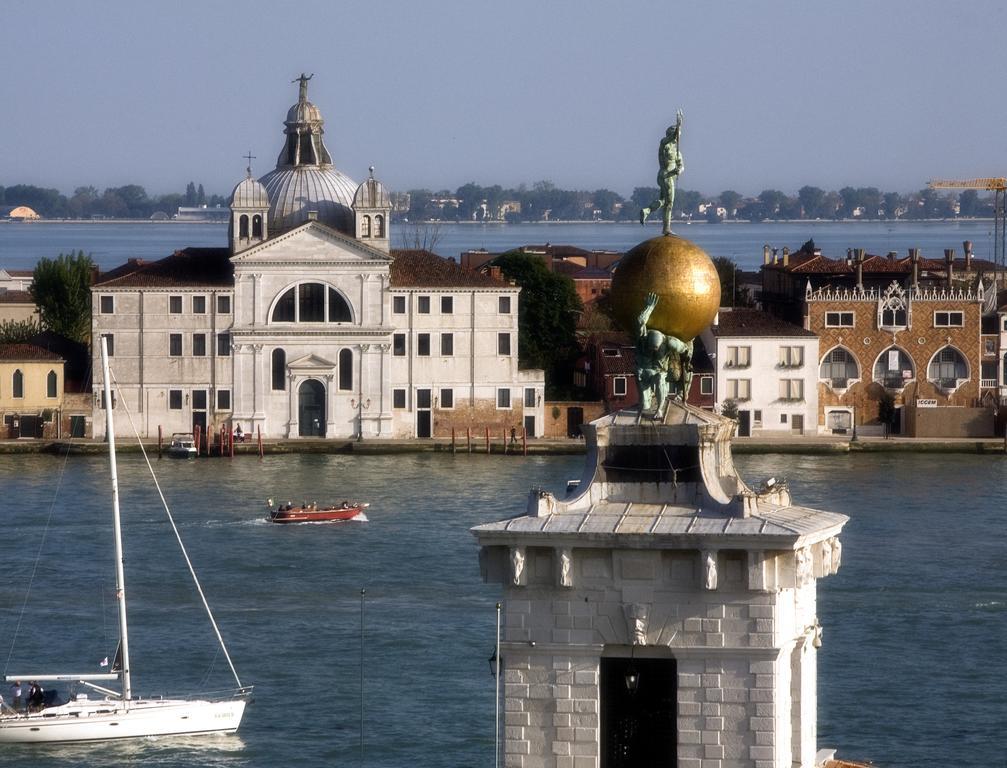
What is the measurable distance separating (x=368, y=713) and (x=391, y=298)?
2548 centimetres

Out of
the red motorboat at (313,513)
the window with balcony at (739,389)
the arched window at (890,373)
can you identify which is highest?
the arched window at (890,373)

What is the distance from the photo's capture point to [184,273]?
50906 mm

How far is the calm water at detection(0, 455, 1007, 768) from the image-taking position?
24.5m

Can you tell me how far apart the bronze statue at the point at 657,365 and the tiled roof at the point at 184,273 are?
41476 mm

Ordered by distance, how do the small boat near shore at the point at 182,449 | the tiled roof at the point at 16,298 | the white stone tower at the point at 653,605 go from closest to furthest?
the white stone tower at the point at 653,605, the small boat near shore at the point at 182,449, the tiled roof at the point at 16,298

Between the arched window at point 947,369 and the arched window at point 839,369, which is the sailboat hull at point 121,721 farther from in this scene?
the arched window at point 947,369

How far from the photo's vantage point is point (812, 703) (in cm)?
874

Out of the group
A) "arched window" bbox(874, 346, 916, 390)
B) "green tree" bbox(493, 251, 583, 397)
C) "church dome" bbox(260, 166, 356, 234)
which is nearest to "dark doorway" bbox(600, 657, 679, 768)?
"arched window" bbox(874, 346, 916, 390)

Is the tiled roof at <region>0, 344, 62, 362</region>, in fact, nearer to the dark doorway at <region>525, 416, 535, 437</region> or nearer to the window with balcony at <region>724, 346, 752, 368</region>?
the dark doorway at <region>525, 416, 535, 437</region>

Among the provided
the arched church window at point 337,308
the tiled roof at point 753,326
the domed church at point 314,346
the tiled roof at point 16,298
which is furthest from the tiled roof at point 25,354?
the tiled roof at point 16,298

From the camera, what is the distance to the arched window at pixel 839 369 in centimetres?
5112

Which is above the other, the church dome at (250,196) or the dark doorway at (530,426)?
the church dome at (250,196)

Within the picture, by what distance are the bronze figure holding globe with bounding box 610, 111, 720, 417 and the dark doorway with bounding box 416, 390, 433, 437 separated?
136 ft

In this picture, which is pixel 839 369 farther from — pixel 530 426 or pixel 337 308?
pixel 337 308
